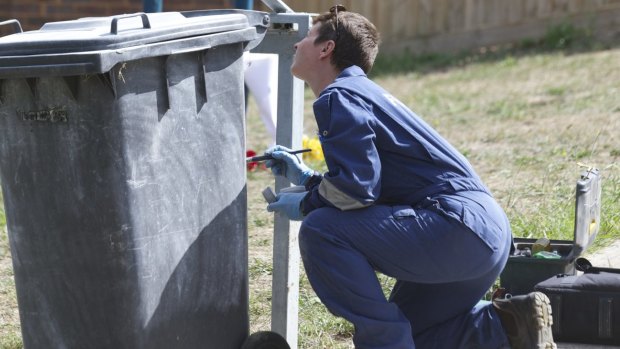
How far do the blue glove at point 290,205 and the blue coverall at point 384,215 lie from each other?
0.05 metres

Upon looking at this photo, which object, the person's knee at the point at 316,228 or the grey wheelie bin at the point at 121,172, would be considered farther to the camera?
the person's knee at the point at 316,228

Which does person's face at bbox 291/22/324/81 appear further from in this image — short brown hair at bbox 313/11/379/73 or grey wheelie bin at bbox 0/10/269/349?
grey wheelie bin at bbox 0/10/269/349

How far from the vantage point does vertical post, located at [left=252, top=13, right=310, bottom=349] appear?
3801mm

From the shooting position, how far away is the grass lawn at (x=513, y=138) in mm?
4773

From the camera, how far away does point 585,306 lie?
11.8 feet

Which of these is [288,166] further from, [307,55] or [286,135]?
[307,55]

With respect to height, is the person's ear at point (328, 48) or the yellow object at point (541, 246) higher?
the person's ear at point (328, 48)

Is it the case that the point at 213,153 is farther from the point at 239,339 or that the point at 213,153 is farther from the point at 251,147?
the point at 251,147

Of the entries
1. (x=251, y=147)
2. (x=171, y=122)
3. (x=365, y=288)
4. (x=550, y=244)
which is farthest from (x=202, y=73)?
(x=251, y=147)

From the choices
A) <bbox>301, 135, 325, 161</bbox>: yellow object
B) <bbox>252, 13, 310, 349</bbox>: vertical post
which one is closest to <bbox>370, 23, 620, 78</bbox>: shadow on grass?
<bbox>301, 135, 325, 161</bbox>: yellow object

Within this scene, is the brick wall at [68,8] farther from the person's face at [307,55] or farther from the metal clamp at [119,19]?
the metal clamp at [119,19]

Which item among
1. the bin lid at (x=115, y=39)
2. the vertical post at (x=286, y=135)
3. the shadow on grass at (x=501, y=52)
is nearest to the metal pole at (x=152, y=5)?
the vertical post at (x=286, y=135)

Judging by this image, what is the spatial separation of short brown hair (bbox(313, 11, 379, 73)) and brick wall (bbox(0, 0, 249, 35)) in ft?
24.7

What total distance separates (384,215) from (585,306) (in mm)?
831
